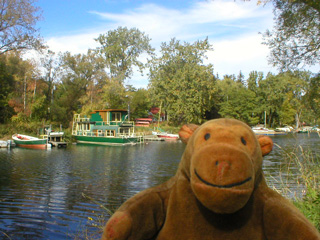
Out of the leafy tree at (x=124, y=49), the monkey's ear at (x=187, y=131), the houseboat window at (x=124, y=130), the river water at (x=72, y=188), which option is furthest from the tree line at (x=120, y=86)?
the monkey's ear at (x=187, y=131)

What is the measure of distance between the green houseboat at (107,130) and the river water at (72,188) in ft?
38.3

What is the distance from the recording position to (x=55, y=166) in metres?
16.8

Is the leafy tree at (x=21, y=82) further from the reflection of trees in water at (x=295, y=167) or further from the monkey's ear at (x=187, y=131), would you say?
the monkey's ear at (x=187, y=131)

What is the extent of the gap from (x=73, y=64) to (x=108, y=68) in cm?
524

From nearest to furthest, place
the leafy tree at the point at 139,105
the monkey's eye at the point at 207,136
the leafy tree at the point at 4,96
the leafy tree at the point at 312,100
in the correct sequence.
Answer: the monkey's eye at the point at 207,136 < the leafy tree at the point at 312,100 < the leafy tree at the point at 4,96 < the leafy tree at the point at 139,105

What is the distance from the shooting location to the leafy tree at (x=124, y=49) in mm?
47344

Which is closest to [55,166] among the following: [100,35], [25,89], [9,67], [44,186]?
[44,186]

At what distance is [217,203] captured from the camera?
1.39 meters

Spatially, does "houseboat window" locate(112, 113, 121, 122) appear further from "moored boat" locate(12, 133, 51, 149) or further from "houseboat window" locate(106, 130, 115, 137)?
"moored boat" locate(12, 133, 51, 149)

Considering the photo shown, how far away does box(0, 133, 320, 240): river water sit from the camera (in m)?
6.68

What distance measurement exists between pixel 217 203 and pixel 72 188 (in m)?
10.8

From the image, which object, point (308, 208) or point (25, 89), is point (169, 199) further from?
point (25, 89)

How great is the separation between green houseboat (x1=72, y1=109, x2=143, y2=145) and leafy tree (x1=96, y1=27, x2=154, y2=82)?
1549cm

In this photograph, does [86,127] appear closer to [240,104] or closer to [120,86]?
[120,86]
